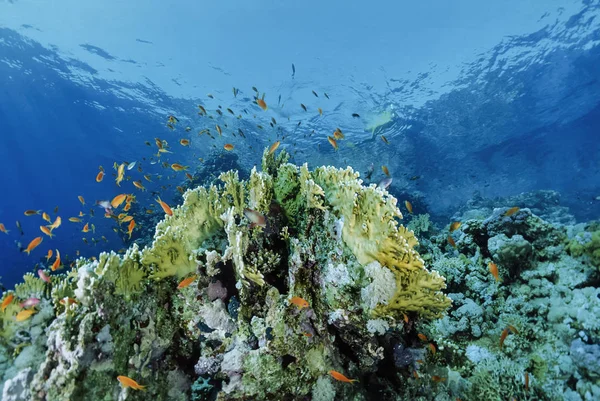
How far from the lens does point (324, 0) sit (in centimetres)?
2392

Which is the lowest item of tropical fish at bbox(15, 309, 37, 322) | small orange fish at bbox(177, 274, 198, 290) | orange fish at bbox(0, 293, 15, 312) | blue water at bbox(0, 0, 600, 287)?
tropical fish at bbox(15, 309, 37, 322)

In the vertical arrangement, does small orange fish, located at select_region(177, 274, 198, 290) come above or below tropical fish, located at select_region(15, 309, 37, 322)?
above

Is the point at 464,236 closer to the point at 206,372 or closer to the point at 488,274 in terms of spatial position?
the point at 488,274

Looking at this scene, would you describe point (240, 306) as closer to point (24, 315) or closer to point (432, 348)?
point (24, 315)

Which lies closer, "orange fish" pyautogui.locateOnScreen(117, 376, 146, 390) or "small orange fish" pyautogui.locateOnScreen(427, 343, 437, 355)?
"orange fish" pyautogui.locateOnScreen(117, 376, 146, 390)

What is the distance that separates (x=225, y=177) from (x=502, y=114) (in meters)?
33.9

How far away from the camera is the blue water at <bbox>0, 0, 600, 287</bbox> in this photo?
78.9 feet

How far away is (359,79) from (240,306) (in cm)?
2737

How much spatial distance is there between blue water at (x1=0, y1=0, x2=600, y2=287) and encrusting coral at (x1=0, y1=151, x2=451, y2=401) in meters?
20.0

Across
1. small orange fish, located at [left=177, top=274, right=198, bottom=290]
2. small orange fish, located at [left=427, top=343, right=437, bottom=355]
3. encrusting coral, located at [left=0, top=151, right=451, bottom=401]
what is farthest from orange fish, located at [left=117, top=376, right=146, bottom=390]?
small orange fish, located at [left=427, top=343, right=437, bottom=355]

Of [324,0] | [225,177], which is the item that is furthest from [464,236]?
[324,0]

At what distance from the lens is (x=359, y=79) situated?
88.7 feet

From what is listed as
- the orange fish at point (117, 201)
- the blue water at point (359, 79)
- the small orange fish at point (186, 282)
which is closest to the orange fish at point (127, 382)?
the small orange fish at point (186, 282)

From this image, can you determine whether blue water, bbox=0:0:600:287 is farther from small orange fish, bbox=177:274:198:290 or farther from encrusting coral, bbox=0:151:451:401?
small orange fish, bbox=177:274:198:290
